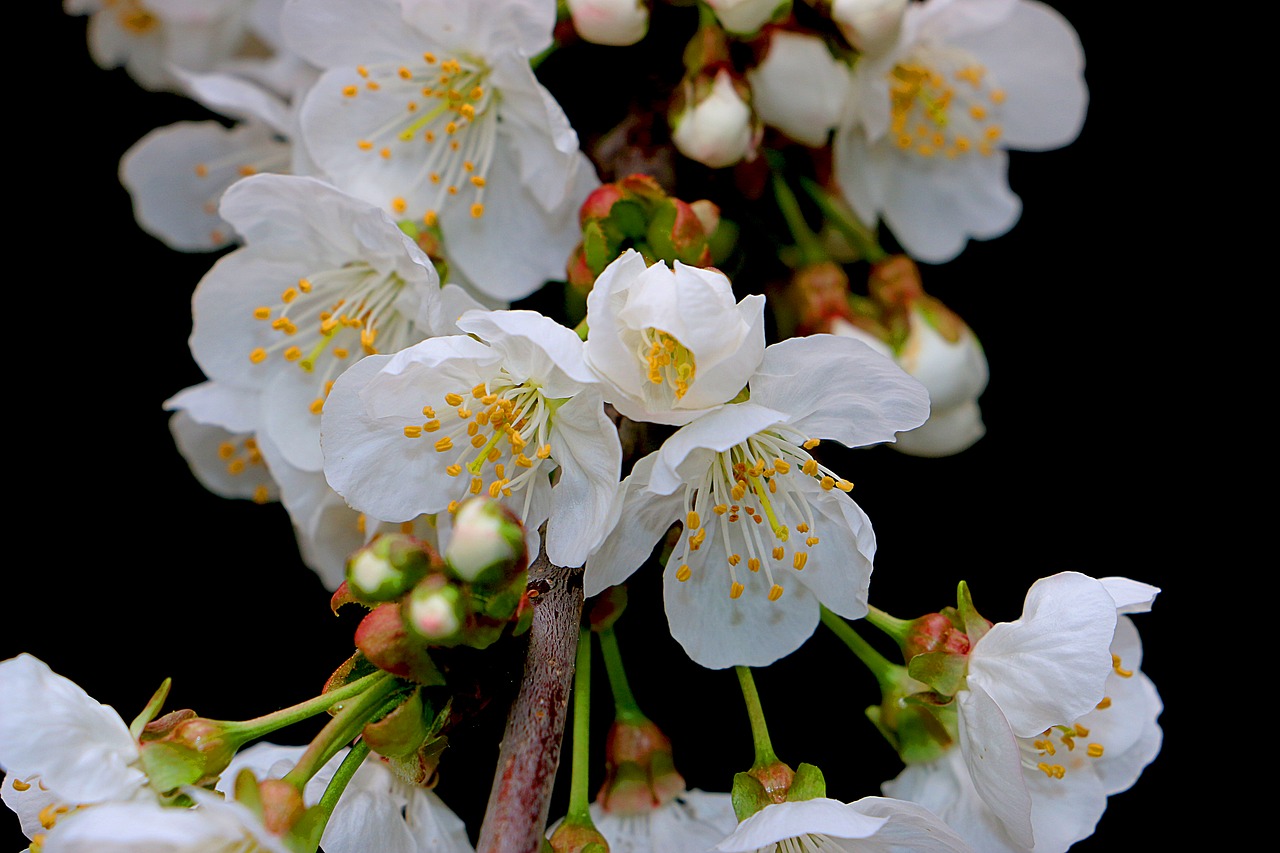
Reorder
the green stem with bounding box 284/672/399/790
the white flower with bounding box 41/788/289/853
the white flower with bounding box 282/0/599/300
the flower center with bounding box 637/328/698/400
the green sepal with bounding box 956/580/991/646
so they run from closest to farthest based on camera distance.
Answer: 1. the white flower with bounding box 41/788/289/853
2. the green stem with bounding box 284/672/399/790
3. the flower center with bounding box 637/328/698/400
4. the green sepal with bounding box 956/580/991/646
5. the white flower with bounding box 282/0/599/300

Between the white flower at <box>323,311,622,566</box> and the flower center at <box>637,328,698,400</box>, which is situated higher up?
the flower center at <box>637,328,698,400</box>

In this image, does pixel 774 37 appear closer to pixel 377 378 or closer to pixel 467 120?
pixel 467 120

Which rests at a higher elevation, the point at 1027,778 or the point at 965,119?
the point at 965,119

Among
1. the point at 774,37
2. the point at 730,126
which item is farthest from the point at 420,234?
the point at 774,37

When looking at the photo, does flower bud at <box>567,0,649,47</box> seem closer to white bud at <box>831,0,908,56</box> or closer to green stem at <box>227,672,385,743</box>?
white bud at <box>831,0,908,56</box>

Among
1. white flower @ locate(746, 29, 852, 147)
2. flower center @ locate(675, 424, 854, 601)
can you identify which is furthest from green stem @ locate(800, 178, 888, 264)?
flower center @ locate(675, 424, 854, 601)

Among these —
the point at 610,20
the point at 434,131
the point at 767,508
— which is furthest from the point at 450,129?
the point at 767,508

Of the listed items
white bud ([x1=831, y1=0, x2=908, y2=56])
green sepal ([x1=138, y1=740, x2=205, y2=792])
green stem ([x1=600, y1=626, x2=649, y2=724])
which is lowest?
Result: green stem ([x1=600, y1=626, x2=649, y2=724])
